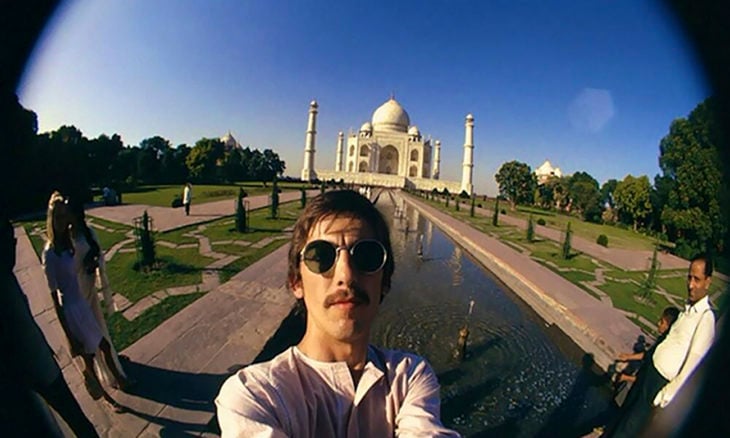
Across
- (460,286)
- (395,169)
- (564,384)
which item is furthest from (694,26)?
(395,169)

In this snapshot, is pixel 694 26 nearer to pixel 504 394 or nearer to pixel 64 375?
pixel 64 375

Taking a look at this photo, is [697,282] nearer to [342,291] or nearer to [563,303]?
[342,291]

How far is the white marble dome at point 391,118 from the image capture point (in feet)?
114

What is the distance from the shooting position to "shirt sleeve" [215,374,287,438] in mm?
419

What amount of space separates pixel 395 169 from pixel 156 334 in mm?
38692

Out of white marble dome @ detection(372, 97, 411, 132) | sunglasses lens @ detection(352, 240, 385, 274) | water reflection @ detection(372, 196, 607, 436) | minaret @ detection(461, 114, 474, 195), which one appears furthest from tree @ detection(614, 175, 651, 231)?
white marble dome @ detection(372, 97, 411, 132)

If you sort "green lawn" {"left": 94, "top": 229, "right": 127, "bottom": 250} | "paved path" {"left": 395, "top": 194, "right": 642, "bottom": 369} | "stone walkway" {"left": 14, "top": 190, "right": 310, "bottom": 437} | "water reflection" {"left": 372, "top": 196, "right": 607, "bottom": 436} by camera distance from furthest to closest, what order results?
"water reflection" {"left": 372, "top": 196, "right": 607, "bottom": 436}
"paved path" {"left": 395, "top": 194, "right": 642, "bottom": 369}
"green lawn" {"left": 94, "top": 229, "right": 127, "bottom": 250}
"stone walkway" {"left": 14, "top": 190, "right": 310, "bottom": 437}

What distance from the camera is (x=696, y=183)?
2.15 ft

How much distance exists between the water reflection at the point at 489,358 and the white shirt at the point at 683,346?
0.91 meters

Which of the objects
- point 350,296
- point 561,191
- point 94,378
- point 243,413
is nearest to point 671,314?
point 561,191

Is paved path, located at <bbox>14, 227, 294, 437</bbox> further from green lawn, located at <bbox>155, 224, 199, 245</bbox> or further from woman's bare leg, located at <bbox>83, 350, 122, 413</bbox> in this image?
green lawn, located at <bbox>155, 224, 199, 245</bbox>

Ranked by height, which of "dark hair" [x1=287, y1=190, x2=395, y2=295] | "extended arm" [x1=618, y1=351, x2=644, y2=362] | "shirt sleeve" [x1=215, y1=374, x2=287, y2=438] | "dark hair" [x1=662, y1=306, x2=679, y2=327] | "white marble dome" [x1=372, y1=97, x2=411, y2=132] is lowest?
"extended arm" [x1=618, y1=351, x2=644, y2=362]

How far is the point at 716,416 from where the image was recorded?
579 millimetres

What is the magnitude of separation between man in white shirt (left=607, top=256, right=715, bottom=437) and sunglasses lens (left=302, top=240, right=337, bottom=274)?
2.03 ft
